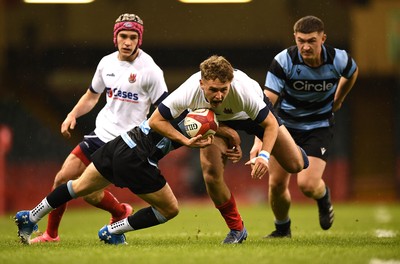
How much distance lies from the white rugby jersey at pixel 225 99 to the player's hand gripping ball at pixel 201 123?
7 cm

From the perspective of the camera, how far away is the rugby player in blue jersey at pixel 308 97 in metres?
7.92

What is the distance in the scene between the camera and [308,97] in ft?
27.2

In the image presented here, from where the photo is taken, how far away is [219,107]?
22.4ft

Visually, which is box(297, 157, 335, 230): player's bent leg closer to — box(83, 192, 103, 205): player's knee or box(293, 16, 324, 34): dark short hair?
box(293, 16, 324, 34): dark short hair

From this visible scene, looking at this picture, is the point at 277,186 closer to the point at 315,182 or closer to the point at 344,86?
the point at 315,182

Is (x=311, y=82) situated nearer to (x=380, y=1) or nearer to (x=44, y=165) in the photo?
(x=44, y=165)

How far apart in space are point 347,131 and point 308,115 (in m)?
12.4

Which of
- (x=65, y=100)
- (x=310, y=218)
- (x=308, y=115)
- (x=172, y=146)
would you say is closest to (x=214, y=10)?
(x=65, y=100)

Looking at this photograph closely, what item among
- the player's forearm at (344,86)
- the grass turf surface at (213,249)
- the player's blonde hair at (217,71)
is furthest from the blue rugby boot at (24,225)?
the player's forearm at (344,86)

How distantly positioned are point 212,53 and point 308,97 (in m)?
11.4

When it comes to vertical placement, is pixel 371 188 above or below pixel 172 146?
below

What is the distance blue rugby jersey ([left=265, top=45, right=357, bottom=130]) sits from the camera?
802 centimetres

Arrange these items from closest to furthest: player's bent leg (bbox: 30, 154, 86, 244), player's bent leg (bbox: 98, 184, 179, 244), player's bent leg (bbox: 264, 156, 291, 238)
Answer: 1. player's bent leg (bbox: 98, 184, 179, 244)
2. player's bent leg (bbox: 30, 154, 86, 244)
3. player's bent leg (bbox: 264, 156, 291, 238)

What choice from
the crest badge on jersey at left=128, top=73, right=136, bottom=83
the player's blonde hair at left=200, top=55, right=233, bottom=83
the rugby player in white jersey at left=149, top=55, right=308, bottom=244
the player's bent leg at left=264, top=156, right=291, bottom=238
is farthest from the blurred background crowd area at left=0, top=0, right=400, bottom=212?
the player's blonde hair at left=200, top=55, right=233, bottom=83
